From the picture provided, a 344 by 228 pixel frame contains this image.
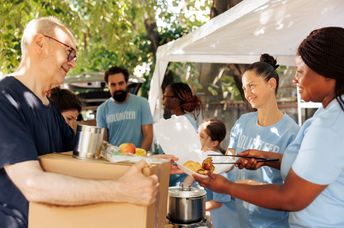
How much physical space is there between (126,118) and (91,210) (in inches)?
128

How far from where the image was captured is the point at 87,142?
1.50 meters

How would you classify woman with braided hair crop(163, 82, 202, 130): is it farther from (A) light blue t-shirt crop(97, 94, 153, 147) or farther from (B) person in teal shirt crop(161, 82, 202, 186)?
(A) light blue t-shirt crop(97, 94, 153, 147)

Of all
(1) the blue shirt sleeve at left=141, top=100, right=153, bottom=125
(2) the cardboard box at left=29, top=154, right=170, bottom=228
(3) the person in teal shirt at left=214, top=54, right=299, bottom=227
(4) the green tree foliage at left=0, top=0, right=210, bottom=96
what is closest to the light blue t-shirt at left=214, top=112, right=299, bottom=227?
(3) the person in teal shirt at left=214, top=54, right=299, bottom=227

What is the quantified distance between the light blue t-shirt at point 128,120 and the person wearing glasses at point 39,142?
268 cm

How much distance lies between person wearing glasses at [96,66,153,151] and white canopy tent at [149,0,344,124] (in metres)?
0.44

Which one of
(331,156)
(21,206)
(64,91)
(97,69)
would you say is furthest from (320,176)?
(97,69)

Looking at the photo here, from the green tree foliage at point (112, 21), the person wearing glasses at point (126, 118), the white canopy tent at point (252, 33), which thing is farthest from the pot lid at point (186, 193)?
the green tree foliage at point (112, 21)

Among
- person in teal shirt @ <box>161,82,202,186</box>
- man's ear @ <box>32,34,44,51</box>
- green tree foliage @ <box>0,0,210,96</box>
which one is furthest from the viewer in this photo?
green tree foliage @ <box>0,0,210,96</box>

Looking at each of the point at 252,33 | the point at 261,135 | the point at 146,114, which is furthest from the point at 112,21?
the point at 261,135

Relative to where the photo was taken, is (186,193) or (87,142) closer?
(87,142)

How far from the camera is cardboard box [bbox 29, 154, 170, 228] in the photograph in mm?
1345

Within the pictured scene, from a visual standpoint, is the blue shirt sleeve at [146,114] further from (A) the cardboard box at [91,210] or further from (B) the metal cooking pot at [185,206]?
(A) the cardboard box at [91,210]

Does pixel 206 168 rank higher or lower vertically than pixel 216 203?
higher

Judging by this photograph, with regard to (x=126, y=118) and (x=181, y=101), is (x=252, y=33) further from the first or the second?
(x=126, y=118)
